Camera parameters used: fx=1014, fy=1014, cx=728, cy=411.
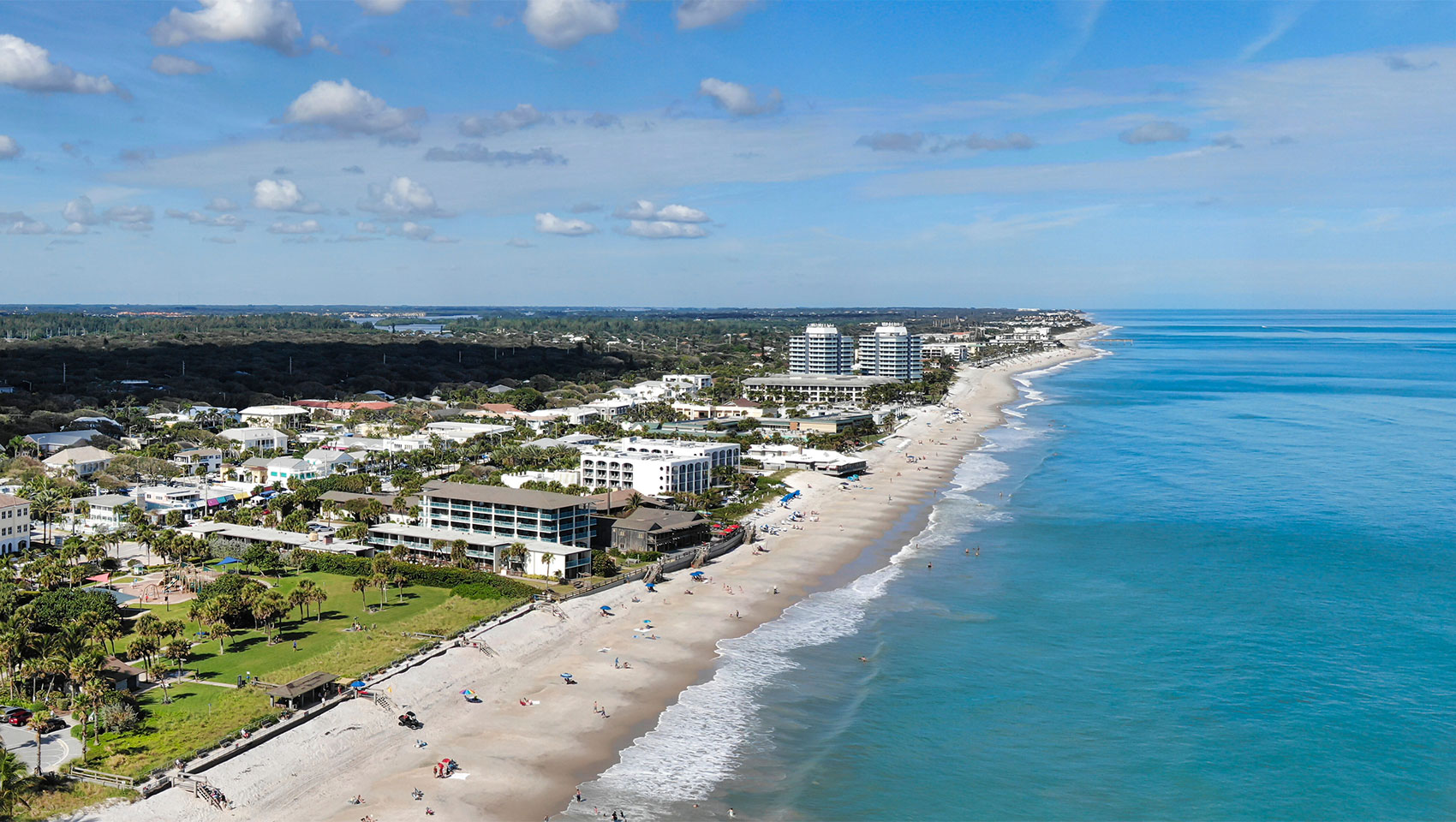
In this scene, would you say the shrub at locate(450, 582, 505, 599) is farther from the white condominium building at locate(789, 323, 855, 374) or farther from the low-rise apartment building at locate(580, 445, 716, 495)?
the white condominium building at locate(789, 323, 855, 374)

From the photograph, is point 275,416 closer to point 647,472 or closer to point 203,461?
point 203,461

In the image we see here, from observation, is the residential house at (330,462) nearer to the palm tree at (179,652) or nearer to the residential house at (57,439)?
the residential house at (57,439)

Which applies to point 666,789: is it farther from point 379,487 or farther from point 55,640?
point 379,487

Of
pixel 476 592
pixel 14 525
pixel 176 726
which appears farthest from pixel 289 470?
pixel 176 726

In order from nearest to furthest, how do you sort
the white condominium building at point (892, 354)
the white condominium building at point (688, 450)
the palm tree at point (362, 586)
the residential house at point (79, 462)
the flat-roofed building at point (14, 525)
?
the palm tree at point (362, 586) → the flat-roofed building at point (14, 525) → the white condominium building at point (688, 450) → the residential house at point (79, 462) → the white condominium building at point (892, 354)

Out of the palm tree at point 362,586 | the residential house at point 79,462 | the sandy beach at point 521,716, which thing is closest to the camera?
the sandy beach at point 521,716

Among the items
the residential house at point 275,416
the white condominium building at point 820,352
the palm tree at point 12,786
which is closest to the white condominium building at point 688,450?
the residential house at point 275,416
